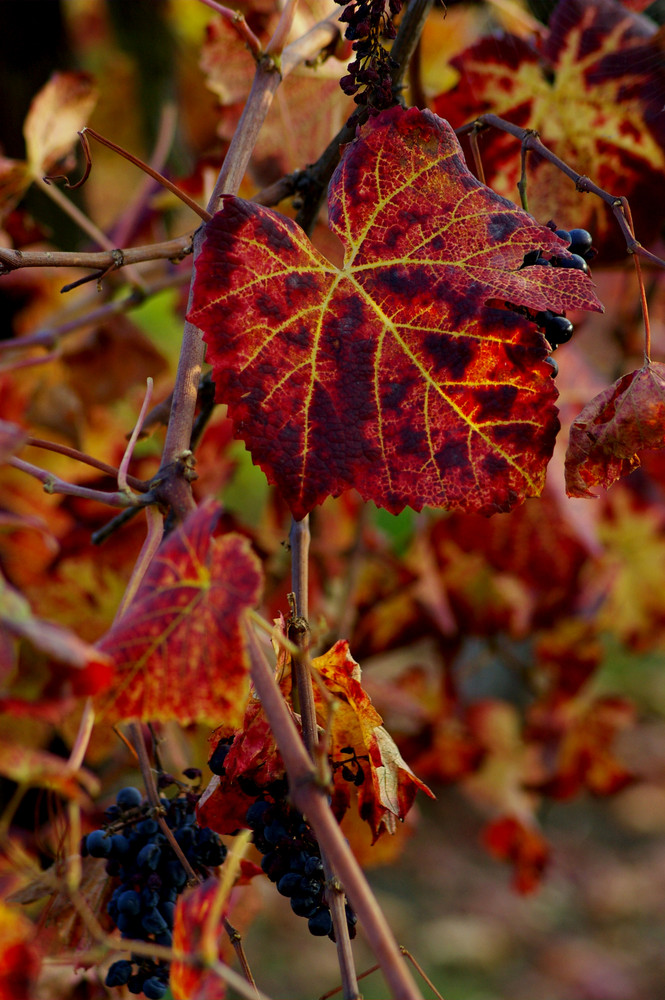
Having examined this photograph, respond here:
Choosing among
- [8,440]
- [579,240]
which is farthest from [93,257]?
[579,240]

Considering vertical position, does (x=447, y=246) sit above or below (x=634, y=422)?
above

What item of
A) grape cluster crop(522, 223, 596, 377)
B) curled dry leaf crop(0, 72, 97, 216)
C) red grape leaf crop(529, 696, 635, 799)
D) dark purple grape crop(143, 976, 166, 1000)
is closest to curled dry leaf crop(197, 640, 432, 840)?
dark purple grape crop(143, 976, 166, 1000)

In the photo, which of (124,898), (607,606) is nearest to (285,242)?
(124,898)

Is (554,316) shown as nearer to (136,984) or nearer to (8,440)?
(8,440)

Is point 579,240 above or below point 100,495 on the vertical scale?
above

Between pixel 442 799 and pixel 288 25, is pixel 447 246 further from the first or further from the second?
pixel 442 799
